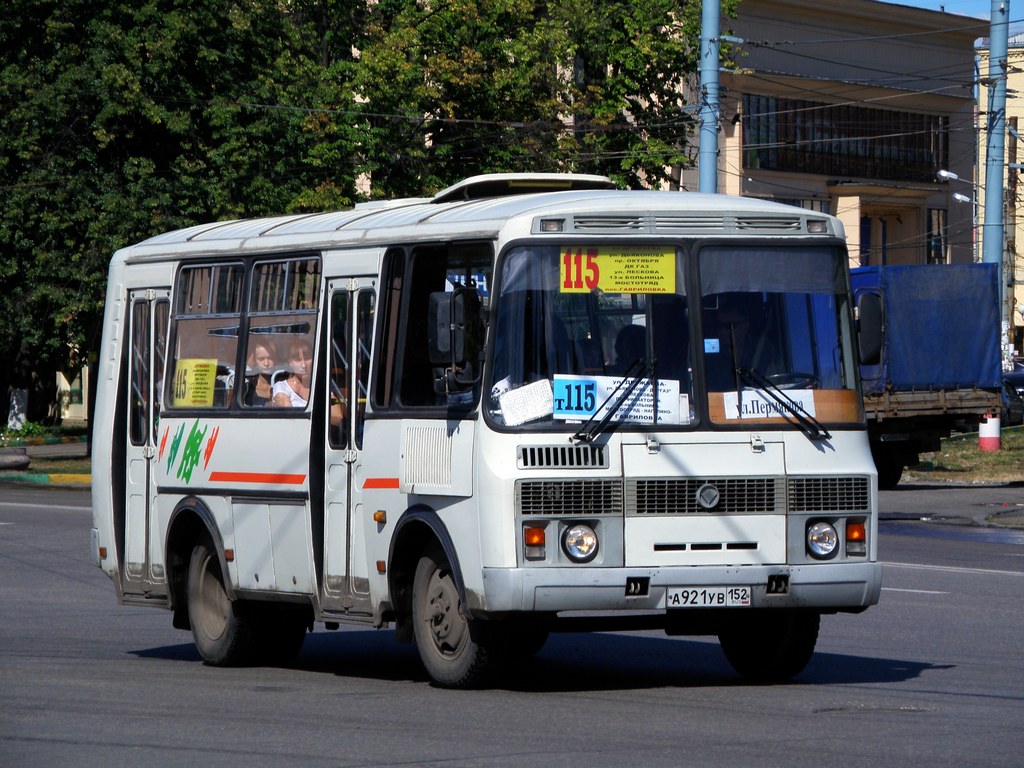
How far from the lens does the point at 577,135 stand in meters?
40.3

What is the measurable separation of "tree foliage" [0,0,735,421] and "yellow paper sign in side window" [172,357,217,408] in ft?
79.2

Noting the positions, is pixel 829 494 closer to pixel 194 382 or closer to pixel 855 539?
pixel 855 539

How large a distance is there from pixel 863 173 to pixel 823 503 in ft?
178

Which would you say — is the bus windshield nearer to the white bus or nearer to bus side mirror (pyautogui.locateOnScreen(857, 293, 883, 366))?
the white bus

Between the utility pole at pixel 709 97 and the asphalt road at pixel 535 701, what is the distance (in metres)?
11.8

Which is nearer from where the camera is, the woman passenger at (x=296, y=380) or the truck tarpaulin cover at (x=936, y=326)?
the woman passenger at (x=296, y=380)

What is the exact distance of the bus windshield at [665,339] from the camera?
952cm

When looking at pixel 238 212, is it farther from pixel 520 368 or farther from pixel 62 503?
pixel 520 368

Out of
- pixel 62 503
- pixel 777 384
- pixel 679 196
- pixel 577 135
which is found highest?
pixel 577 135

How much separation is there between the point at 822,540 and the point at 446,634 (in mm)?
1962

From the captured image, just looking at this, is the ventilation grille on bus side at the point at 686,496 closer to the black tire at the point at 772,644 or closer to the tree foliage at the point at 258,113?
the black tire at the point at 772,644

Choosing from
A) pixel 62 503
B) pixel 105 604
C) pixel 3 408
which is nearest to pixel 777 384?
pixel 105 604

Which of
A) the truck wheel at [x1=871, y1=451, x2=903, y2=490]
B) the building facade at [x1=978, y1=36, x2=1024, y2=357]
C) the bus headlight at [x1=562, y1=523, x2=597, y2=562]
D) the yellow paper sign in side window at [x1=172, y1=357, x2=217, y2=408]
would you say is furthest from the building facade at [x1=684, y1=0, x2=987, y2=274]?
the bus headlight at [x1=562, y1=523, x2=597, y2=562]

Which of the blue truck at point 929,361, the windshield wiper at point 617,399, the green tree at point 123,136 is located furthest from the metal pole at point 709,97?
the windshield wiper at point 617,399
